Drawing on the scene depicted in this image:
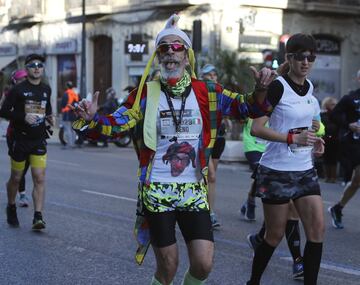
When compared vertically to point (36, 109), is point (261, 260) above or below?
below

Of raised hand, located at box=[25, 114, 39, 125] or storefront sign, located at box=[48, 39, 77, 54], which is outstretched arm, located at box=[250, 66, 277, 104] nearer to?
raised hand, located at box=[25, 114, 39, 125]

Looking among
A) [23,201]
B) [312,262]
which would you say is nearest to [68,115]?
[23,201]

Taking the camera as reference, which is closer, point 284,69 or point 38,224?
point 284,69

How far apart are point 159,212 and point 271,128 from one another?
4.29 ft

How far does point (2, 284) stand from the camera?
554cm

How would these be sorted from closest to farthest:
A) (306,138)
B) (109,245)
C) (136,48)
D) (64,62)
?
(306,138) < (109,245) < (136,48) < (64,62)

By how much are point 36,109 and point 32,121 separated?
15 centimetres

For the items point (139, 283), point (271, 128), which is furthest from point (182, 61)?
point (139, 283)

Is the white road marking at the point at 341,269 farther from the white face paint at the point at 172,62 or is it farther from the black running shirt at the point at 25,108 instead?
the black running shirt at the point at 25,108

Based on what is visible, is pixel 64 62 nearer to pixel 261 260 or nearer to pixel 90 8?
pixel 90 8

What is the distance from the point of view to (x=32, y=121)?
768cm

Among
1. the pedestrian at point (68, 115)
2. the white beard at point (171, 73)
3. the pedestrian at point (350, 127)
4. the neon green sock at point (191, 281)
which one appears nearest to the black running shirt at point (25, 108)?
the pedestrian at point (350, 127)

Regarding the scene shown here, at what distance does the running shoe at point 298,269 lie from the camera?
5824mm

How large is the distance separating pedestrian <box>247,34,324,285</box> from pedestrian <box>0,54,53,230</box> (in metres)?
3.32
